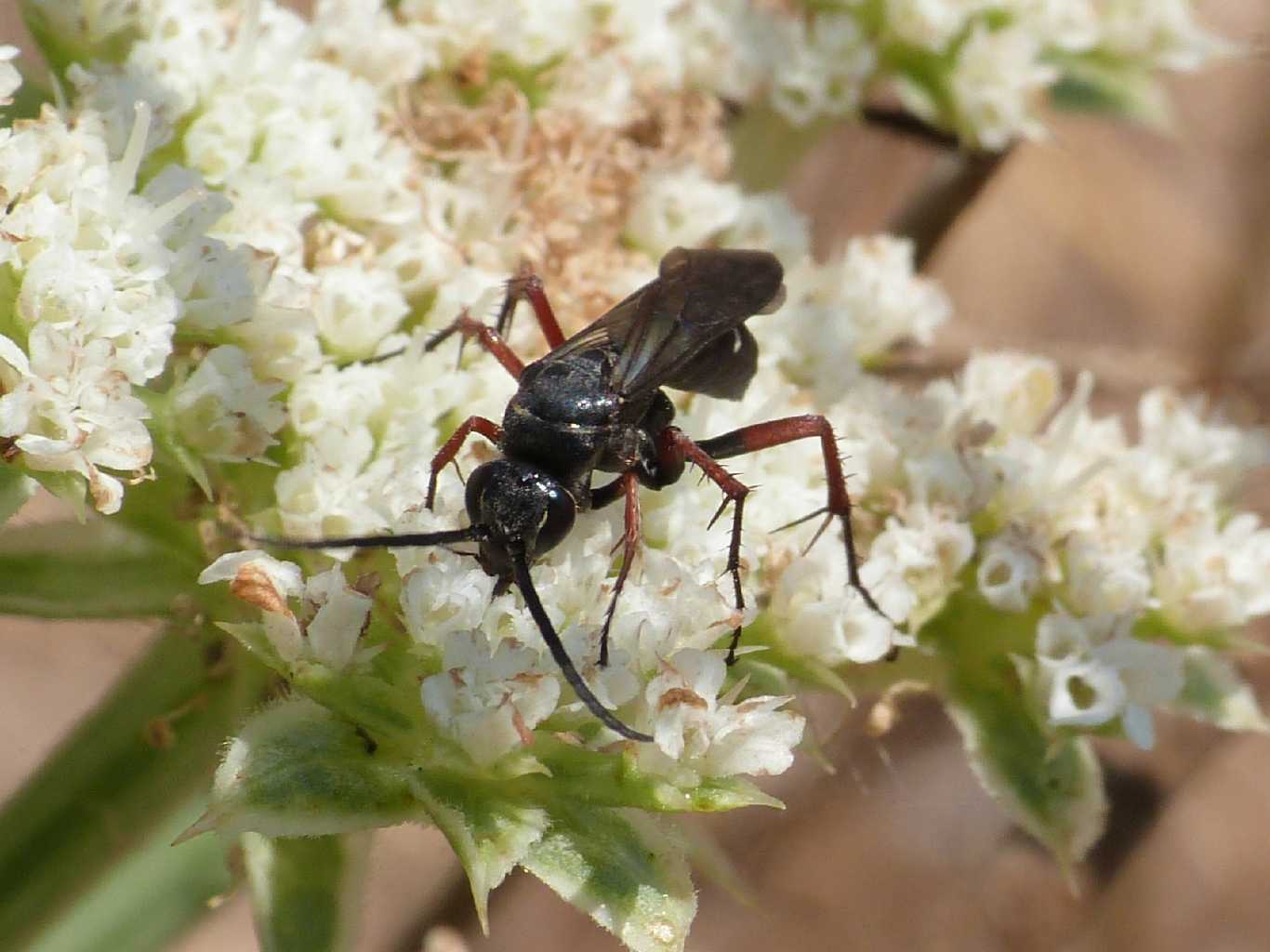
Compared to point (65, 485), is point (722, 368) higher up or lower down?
lower down

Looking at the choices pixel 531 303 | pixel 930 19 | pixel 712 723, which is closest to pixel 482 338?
pixel 531 303

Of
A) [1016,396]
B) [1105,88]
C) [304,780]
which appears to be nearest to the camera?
[304,780]

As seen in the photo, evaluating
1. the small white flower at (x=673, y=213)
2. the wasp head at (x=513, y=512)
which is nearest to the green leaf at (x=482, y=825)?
the wasp head at (x=513, y=512)

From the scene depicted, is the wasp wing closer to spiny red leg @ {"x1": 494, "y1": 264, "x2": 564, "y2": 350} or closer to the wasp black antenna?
spiny red leg @ {"x1": 494, "y1": 264, "x2": 564, "y2": 350}

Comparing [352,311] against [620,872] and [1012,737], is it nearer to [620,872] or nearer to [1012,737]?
[620,872]

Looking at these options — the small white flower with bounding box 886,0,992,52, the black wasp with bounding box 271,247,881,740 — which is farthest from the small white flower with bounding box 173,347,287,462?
the small white flower with bounding box 886,0,992,52

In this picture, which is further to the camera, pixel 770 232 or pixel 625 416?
pixel 770 232

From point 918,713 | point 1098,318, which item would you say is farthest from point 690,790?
point 1098,318

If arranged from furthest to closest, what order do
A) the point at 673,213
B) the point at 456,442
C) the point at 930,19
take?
the point at 930,19 < the point at 673,213 < the point at 456,442
